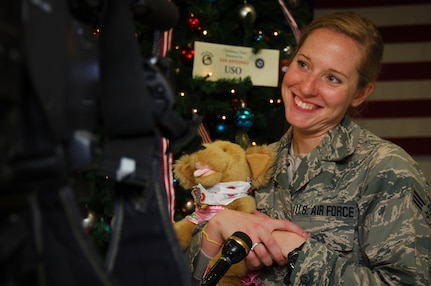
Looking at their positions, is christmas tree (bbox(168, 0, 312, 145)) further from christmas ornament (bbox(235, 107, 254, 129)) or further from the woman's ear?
the woman's ear

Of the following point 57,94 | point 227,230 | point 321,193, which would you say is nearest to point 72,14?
point 57,94

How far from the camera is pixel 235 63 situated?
9.84ft

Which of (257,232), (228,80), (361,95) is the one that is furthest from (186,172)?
(228,80)

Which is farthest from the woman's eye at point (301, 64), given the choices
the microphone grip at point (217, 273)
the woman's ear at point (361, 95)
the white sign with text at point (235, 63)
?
the white sign with text at point (235, 63)

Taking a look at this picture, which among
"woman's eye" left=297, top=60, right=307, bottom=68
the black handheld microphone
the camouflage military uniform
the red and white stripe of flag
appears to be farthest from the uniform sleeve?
the red and white stripe of flag

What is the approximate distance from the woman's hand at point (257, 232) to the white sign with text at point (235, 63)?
4.14 feet

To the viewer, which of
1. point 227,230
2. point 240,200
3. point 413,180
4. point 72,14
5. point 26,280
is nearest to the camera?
point 26,280

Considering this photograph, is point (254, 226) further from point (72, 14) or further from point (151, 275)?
point (72, 14)

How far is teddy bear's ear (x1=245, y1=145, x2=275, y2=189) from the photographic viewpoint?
196 cm

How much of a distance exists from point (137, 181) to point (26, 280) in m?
0.19

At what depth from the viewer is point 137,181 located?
0.69m

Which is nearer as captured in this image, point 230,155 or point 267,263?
point 267,263

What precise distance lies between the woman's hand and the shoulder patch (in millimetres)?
335

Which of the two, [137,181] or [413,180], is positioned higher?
[137,181]
